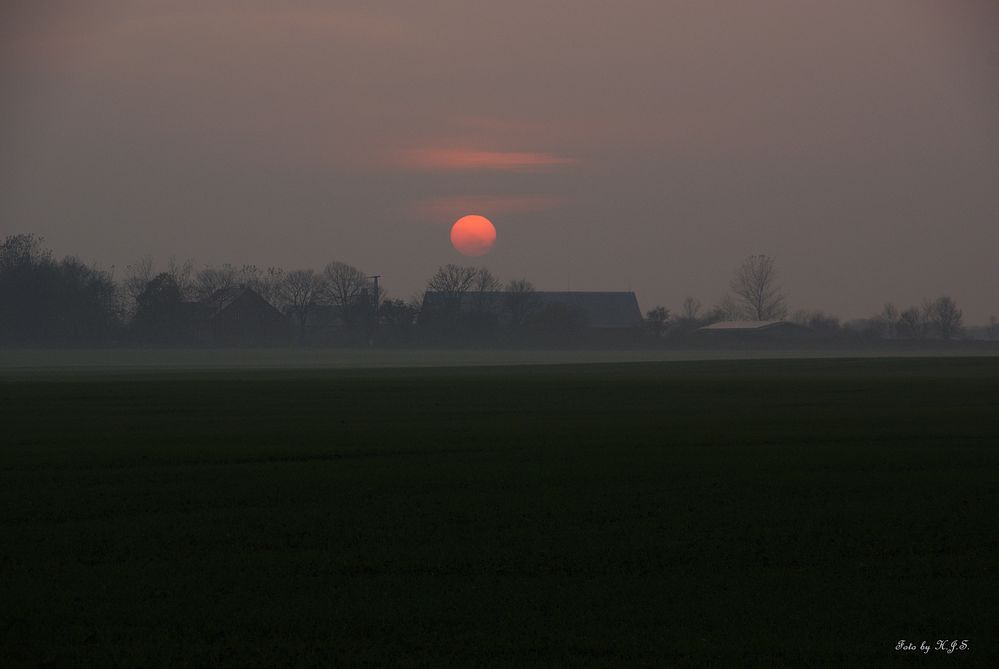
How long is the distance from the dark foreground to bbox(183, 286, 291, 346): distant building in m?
142

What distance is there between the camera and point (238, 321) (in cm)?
17825

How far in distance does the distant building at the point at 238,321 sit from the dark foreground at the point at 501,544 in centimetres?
14208

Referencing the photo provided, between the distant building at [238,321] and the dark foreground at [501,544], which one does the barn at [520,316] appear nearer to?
the distant building at [238,321]

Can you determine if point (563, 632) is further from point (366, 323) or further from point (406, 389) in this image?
point (366, 323)

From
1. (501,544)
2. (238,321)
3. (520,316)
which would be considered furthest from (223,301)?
(501,544)

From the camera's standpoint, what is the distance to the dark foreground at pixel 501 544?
11.5 m

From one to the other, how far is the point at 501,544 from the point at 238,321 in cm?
16709

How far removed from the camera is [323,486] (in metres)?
21.3

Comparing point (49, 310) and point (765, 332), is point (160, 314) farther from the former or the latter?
point (765, 332)

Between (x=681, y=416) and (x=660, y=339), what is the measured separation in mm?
147978

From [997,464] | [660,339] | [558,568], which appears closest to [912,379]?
[997,464]

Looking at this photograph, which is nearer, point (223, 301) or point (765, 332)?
point (765, 332)
